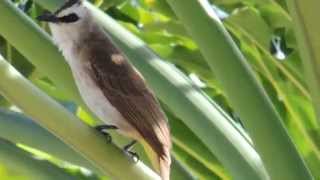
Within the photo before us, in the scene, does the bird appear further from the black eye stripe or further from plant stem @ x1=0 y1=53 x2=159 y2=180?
plant stem @ x1=0 y1=53 x2=159 y2=180

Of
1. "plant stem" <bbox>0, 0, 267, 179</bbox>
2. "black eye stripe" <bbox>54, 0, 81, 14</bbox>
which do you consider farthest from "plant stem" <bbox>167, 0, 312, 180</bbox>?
"black eye stripe" <bbox>54, 0, 81, 14</bbox>

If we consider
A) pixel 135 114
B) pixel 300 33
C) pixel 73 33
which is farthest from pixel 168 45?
pixel 300 33

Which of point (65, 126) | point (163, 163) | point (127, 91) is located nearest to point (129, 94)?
point (127, 91)

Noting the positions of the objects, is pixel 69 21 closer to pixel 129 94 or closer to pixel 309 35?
pixel 129 94

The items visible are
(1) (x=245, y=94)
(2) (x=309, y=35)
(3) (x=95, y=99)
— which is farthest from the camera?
(3) (x=95, y=99)

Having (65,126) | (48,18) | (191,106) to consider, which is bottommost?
(65,126)

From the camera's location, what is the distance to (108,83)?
1082mm

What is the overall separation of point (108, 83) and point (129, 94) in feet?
0.13

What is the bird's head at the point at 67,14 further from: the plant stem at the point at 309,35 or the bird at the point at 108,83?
the plant stem at the point at 309,35

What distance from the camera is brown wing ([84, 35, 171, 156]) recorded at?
3.21 ft

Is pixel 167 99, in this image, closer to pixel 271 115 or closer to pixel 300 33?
pixel 271 115

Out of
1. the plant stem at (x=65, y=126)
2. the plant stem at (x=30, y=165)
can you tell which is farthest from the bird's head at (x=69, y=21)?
the plant stem at (x=65, y=126)

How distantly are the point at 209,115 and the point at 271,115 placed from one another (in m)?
0.12

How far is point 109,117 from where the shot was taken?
3.45ft
